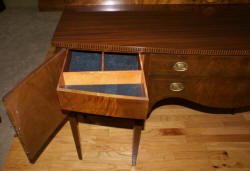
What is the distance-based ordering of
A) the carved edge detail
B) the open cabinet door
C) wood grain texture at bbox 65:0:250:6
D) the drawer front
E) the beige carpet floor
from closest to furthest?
1. the open cabinet door
2. the carved edge detail
3. the drawer front
4. wood grain texture at bbox 65:0:250:6
5. the beige carpet floor

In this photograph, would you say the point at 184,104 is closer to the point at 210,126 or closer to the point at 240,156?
the point at 210,126

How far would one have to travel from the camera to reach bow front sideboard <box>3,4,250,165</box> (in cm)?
84

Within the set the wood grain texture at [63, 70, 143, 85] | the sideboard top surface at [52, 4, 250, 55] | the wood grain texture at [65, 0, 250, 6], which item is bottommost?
the wood grain texture at [63, 70, 143, 85]

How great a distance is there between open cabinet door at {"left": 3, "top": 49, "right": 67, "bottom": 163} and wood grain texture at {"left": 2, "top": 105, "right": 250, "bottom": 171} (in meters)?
0.41

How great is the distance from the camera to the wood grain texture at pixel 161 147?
52.0 inches

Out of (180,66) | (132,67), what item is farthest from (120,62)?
(180,66)

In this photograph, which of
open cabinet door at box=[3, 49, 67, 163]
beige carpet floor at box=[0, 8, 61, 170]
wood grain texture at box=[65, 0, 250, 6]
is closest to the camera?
open cabinet door at box=[3, 49, 67, 163]

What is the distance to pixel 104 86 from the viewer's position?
3.22ft

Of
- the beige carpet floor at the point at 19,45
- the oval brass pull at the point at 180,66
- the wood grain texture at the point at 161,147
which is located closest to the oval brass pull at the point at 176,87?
the oval brass pull at the point at 180,66

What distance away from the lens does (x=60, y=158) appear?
1350 mm

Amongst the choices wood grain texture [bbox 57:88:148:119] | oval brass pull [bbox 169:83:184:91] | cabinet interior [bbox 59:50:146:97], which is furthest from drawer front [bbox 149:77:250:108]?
wood grain texture [bbox 57:88:148:119]

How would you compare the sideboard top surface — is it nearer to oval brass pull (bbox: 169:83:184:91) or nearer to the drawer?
the drawer

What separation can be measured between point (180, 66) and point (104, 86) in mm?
396

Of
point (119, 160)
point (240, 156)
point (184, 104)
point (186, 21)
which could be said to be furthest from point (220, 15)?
point (119, 160)
